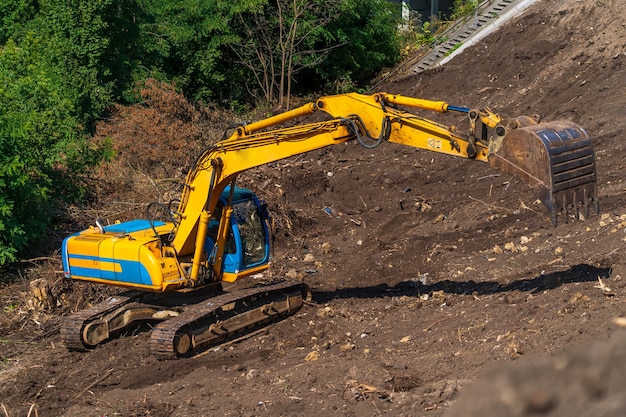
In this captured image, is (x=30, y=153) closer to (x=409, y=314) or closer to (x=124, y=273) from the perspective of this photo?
(x=124, y=273)

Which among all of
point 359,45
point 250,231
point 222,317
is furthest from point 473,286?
point 359,45

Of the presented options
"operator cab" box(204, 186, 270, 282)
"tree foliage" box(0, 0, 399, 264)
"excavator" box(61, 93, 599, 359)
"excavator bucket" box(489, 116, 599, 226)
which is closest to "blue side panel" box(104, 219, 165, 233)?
"excavator" box(61, 93, 599, 359)

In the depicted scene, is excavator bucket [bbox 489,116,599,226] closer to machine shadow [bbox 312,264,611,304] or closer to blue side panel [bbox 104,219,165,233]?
machine shadow [bbox 312,264,611,304]

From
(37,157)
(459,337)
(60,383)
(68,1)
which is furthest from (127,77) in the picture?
(459,337)

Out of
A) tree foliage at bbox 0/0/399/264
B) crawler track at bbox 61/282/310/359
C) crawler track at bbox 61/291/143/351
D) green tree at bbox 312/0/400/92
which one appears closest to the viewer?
crawler track at bbox 61/282/310/359

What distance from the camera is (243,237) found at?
1169 cm

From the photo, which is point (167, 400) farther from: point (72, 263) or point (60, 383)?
point (72, 263)

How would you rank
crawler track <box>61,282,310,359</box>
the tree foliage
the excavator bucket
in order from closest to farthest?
the excavator bucket, crawler track <box>61,282,310,359</box>, the tree foliage

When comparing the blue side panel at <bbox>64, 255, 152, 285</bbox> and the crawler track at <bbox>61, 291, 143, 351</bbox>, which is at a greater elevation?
the blue side panel at <bbox>64, 255, 152, 285</bbox>

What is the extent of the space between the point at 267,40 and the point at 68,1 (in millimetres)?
6578

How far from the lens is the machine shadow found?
10.8 meters

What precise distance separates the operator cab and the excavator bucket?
403 centimetres

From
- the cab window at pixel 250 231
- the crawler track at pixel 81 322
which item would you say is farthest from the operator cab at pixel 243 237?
the crawler track at pixel 81 322

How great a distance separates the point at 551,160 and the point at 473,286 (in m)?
4.06
